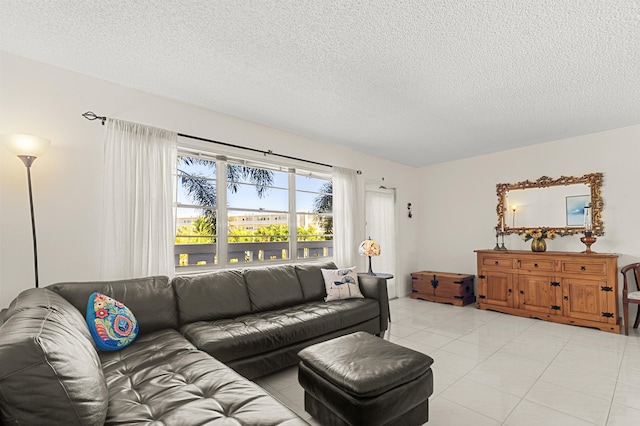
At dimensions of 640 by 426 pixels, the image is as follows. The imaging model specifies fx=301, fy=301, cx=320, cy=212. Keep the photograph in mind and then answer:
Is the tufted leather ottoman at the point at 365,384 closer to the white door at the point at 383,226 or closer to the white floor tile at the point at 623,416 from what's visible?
the white floor tile at the point at 623,416

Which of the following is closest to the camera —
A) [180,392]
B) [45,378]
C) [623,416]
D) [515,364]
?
[45,378]

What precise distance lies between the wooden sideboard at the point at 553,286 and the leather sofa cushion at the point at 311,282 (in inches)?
108

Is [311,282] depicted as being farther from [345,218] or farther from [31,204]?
[31,204]

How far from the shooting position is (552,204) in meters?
4.46

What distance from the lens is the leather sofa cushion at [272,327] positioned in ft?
7.20

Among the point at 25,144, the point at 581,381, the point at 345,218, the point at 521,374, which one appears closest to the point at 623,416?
the point at 581,381

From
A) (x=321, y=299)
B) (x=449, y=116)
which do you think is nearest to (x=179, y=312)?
(x=321, y=299)

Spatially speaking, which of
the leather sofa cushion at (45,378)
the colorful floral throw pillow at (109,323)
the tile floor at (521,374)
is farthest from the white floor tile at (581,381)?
the colorful floral throw pillow at (109,323)

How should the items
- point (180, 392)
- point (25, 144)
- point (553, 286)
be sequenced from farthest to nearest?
point (553, 286) → point (25, 144) → point (180, 392)

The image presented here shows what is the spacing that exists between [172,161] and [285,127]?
4.76 ft

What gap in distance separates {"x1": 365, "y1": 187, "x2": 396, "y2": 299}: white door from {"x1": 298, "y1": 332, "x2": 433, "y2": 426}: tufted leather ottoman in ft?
10.6

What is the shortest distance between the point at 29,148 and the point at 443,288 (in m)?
5.34

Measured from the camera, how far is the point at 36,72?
2.38 metres

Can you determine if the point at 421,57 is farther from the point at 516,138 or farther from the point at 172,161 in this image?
the point at 516,138
